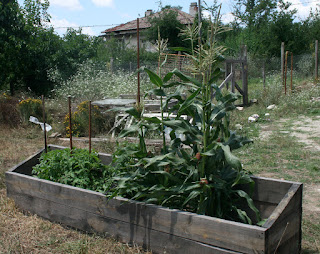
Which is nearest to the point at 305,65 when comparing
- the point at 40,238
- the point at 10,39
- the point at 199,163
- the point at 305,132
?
the point at 305,132

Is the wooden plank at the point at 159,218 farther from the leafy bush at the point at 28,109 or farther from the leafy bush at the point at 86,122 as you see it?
the leafy bush at the point at 28,109

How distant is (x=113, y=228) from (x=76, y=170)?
83cm

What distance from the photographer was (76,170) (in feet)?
11.3

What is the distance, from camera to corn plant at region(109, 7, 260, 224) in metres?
2.53

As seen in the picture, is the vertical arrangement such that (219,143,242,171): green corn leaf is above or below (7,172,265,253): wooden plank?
above

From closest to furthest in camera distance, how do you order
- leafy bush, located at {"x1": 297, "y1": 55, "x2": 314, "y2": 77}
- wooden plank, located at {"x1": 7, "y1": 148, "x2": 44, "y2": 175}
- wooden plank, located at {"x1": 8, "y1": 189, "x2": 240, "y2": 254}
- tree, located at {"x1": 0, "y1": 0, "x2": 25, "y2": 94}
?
wooden plank, located at {"x1": 8, "y1": 189, "x2": 240, "y2": 254} → wooden plank, located at {"x1": 7, "y1": 148, "x2": 44, "y2": 175} → tree, located at {"x1": 0, "y1": 0, "x2": 25, "y2": 94} → leafy bush, located at {"x1": 297, "y1": 55, "x2": 314, "y2": 77}

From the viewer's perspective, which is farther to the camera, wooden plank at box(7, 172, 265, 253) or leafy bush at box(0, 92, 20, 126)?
leafy bush at box(0, 92, 20, 126)

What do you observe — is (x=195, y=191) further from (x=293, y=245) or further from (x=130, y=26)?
(x=130, y=26)

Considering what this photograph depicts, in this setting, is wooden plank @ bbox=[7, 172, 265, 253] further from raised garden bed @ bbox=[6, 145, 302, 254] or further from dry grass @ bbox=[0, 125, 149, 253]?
dry grass @ bbox=[0, 125, 149, 253]

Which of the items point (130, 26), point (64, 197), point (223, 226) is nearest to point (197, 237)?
point (223, 226)

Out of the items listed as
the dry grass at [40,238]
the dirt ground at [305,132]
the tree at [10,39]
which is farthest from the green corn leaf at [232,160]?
the tree at [10,39]

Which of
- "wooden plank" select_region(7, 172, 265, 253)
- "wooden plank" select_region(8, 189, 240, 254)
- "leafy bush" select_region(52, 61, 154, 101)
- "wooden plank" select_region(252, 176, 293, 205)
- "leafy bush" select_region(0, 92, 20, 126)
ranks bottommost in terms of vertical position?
"wooden plank" select_region(8, 189, 240, 254)

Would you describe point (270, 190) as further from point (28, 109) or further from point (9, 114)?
point (9, 114)

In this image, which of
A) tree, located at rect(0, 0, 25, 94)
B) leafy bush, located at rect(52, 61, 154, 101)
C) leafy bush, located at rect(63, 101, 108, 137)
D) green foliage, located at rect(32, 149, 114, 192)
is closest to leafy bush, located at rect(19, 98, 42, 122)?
leafy bush, located at rect(63, 101, 108, 137)
